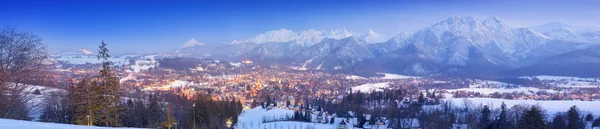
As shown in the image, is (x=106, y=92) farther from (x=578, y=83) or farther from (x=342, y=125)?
(x=578, y=83)

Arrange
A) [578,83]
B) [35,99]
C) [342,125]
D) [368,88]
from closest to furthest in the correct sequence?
1. [35,99]
2. [342,125]
3. [368,88]
4. [578,83]

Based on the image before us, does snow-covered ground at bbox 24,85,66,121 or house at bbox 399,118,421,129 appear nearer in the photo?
snow-covered ground at bbox 24,85,66,121

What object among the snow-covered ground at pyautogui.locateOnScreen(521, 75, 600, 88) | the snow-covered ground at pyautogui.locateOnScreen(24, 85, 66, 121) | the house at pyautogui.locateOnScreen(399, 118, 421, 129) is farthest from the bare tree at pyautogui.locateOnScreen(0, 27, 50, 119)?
the snow-covered ground at pyautogui.locateOnScreen(521, 75, 600, 88)

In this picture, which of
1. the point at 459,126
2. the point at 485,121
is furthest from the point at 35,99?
the point at 485,121

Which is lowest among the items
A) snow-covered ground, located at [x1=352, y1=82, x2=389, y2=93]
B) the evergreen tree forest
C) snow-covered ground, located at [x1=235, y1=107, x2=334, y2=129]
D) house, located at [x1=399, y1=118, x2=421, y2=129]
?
house, located at [x1=399, y1=118, x2=421, y2=129]

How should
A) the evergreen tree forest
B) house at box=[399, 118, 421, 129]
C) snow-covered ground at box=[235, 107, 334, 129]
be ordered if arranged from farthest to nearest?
house at box=[399, 118, 421, 129] → snow-covered ground at box=[235, 107, 334, 129] → the evergreen tree forest

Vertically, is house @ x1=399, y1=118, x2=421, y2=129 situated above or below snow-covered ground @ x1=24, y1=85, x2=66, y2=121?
below

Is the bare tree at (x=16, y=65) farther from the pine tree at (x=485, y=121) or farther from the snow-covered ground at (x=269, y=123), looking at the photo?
the pine tree at (x=485, y=121)

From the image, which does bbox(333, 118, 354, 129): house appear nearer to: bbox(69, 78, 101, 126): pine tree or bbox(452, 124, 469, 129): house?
bbox(452, 124, 469, 129): house

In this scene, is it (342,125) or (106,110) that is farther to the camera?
(342,125)

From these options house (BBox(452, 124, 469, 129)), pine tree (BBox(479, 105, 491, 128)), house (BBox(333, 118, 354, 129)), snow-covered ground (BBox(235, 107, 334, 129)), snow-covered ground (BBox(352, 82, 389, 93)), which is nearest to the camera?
house (BBox(333, 118, 354, 129))

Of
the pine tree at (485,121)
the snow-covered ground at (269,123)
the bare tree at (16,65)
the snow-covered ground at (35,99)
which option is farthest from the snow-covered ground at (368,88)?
the bare tree at (16,65)
